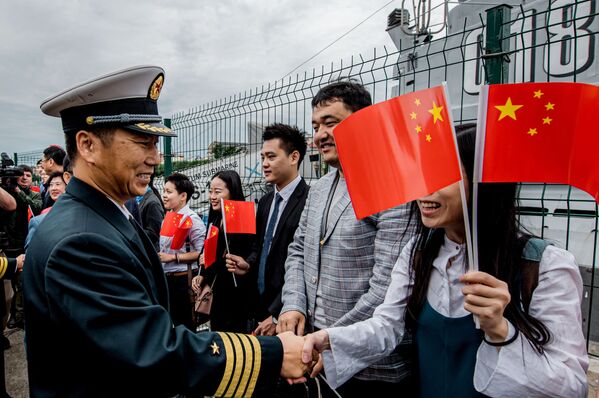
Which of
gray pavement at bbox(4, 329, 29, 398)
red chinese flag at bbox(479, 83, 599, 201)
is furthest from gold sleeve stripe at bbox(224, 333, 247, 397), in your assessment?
gray pavement at bbox(4, 329, 29, 398)

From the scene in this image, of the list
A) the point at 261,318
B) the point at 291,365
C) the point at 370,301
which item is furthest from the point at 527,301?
the point at 261,318

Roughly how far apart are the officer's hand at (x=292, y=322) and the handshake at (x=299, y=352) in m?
0.31

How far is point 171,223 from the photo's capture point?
3871 mm

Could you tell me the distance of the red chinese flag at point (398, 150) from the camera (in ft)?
3.47

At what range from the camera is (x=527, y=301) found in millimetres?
1199

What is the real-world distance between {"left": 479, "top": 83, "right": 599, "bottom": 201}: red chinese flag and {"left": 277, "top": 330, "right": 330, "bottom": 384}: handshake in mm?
927

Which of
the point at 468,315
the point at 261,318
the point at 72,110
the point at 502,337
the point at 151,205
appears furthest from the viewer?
the point at 151,205

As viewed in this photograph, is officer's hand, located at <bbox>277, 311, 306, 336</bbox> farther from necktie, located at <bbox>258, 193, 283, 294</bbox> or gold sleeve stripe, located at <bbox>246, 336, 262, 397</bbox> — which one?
necktie, located at <bbox>258, 193, 283, 294</bbox>

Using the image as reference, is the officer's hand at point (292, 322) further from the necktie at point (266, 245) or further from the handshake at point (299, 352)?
the necktie at point (266, 245)

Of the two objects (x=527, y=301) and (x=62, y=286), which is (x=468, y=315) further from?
(x=62, y=286)

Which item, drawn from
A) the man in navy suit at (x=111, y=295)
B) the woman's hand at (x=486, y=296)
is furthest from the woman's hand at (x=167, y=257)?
the woman's hand at (x=486, y=296)

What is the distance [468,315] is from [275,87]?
134 inches

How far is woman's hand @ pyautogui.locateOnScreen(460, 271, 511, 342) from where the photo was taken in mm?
1052

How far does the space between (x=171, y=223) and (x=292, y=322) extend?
7.67ft
